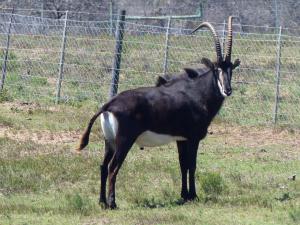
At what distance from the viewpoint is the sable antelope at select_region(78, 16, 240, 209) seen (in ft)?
35.3

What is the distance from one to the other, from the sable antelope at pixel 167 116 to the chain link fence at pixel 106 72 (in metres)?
4.56

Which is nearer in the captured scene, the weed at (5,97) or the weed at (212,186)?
the weed at (212,186)

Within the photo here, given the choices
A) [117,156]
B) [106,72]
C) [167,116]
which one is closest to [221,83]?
[167,116]

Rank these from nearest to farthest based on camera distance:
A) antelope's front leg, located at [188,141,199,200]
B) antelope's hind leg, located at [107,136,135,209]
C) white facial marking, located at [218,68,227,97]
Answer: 1. antelope's hind leg, located at [107,136,135,209]
2. antelope's front leg, located at [188,141,199,200]
3. white facial marking, located at [218,68,227,97]

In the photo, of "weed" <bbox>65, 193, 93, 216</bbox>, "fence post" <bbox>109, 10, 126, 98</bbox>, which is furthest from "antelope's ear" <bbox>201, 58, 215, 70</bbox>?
"fence post" <bbox>109, 10, 126, 98</bbox>

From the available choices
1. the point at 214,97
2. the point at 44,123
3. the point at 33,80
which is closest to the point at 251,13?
the point at 33,80

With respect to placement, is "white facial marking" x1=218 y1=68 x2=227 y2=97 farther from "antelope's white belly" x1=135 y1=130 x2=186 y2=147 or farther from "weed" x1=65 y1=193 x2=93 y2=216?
"weed" x1=65 y1=193 x2=93 y2=216

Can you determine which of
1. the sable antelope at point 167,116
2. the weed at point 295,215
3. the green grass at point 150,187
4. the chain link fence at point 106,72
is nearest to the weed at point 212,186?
the green grass at point 150,187

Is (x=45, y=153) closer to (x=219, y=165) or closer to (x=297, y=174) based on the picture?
(x=219, y=165)

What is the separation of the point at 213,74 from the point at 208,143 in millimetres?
3801

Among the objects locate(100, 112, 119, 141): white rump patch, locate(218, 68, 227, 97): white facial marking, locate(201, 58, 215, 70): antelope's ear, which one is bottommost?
locate(100, 112, 119, 141): white rump patch

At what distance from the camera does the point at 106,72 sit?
70.5 ft

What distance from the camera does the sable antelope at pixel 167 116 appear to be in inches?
424

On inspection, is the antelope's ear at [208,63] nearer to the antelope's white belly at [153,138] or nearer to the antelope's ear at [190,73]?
the antelope's ear at [190,73]
